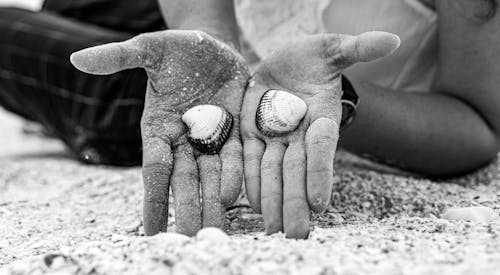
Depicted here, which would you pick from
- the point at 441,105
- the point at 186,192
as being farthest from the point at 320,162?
the point at 441,105

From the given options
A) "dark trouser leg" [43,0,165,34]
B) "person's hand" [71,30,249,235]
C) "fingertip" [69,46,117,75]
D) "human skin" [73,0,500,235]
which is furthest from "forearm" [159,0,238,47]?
"dark trouser leg" [43,0,165,34]

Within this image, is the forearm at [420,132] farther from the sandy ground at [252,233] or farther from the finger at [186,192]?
the finger at [186,192]

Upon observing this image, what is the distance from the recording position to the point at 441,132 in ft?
6.36

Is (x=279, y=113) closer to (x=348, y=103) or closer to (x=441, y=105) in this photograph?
(x=348, y=103)

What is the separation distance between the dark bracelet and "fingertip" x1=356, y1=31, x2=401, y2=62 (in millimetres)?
314

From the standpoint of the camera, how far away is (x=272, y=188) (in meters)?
1.24

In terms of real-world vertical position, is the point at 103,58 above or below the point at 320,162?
above

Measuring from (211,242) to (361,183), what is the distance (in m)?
0.86

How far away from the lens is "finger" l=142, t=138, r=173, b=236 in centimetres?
130

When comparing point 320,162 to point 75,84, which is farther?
point 75,84

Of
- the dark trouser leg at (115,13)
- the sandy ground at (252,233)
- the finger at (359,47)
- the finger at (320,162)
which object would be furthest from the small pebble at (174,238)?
→ the dark trouser leg at (115,13)

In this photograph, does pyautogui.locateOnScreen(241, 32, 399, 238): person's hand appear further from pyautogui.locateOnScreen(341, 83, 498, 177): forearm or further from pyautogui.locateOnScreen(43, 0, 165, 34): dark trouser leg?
pyautogui.locateOnScreen(43, 0, 165, 34): dark trouser leg

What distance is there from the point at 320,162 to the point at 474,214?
0.44m

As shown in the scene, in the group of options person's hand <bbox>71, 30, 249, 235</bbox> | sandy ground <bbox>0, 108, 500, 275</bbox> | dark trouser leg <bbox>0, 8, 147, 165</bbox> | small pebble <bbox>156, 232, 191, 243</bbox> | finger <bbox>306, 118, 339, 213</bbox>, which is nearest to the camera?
sandy ground <bbox>0, 108, 500, 275</bbox>
